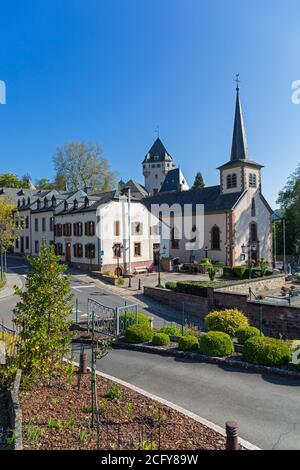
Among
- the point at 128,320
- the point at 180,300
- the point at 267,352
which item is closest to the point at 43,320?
the point at 267,352

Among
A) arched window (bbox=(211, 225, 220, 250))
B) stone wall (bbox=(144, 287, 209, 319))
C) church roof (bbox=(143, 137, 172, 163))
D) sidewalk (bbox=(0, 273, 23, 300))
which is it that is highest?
church roof (bbox=(143, 137, 172, 163))

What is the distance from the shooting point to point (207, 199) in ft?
157

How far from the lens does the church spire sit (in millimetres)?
45469

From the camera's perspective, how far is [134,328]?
47.0 ft

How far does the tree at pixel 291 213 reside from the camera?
5135 cm

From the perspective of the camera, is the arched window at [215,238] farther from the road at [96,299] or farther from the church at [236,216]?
the road at [96,299]

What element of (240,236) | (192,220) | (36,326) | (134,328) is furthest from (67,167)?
(36,326)

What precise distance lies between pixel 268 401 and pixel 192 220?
3952 cm

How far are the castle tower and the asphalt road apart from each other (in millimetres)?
67424

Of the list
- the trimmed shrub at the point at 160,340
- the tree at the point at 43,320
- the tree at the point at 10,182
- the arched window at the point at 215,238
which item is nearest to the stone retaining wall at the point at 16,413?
the tree at the point at 43,320

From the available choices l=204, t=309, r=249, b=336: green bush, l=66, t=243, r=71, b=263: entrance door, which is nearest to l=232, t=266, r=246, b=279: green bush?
l=204, t=309, r=249, b=336: green bush

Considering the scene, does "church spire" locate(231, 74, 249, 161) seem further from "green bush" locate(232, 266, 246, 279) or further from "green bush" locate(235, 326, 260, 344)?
"green bush" locate(235, 326, 260, 344)

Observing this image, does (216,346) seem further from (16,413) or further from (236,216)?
(236,216)
